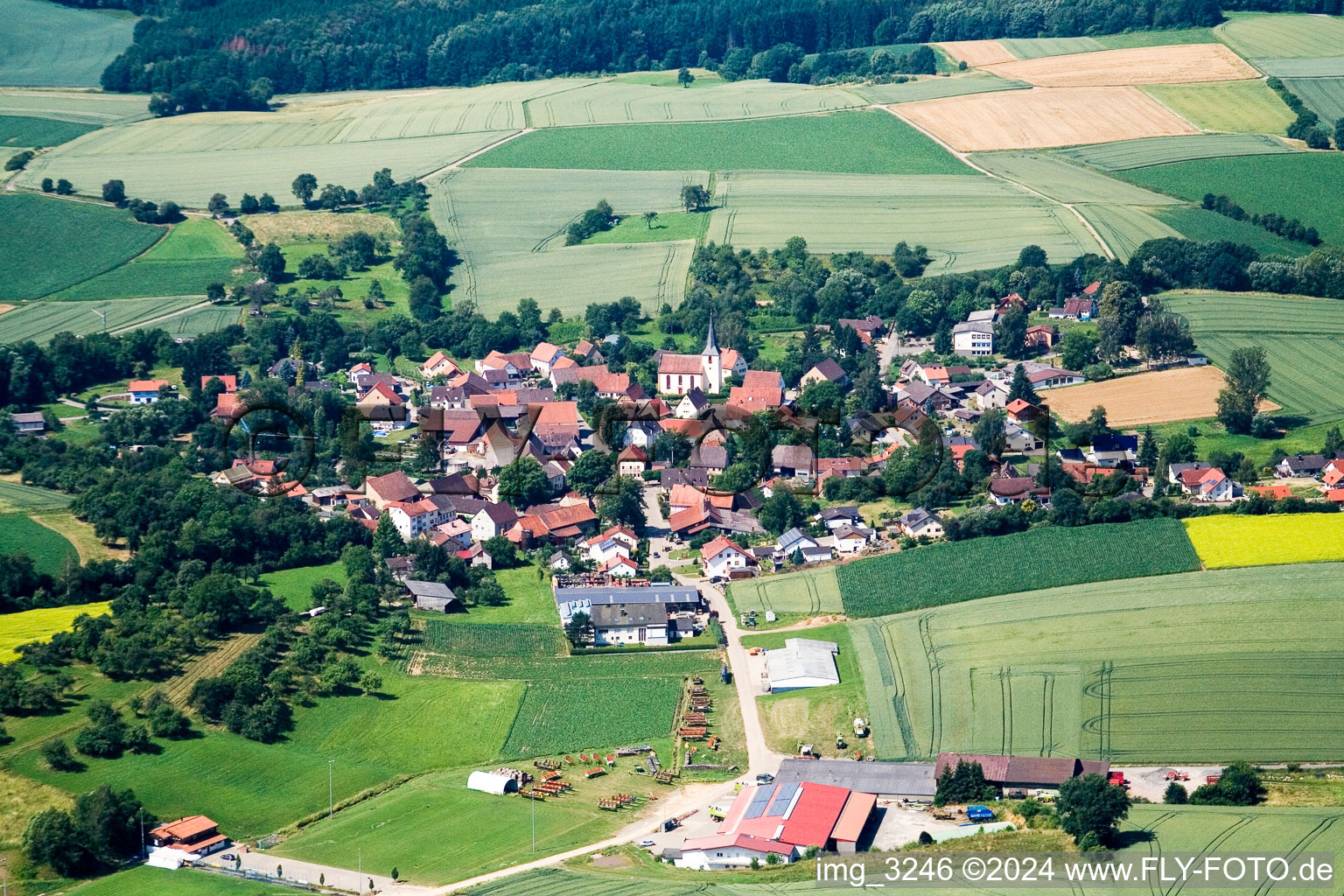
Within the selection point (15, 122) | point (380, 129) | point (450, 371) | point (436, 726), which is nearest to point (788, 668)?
point (436, 726)


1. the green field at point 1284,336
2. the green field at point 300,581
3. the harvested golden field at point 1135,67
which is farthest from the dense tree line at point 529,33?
the green field at point 300,581

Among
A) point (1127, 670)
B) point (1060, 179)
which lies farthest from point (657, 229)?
point (1127, 670)

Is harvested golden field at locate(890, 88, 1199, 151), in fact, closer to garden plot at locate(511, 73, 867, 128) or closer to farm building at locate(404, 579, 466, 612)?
garden plot at locate(511, 73, 867, 128)

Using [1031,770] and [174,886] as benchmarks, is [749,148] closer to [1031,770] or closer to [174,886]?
[1031,770]

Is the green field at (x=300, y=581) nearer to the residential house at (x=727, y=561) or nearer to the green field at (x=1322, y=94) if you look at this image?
the residential house at (x=727, y=561)

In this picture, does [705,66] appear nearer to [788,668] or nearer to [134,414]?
[134,414]
